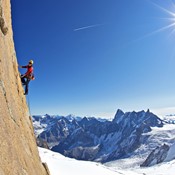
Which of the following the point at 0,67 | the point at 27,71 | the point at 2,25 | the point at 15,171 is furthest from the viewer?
the point at 27,71

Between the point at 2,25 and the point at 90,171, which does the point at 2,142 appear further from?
A: the point at 90,171

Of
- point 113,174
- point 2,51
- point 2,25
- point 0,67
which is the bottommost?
point 113,174

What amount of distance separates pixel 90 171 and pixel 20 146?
25.9m

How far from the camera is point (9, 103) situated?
38.4 ft

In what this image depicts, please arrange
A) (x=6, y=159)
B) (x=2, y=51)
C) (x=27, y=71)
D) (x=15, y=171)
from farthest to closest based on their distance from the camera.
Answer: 1. (x=27, y=71)
2. (x=2, y=51)
3. (x=15, y=171)
4. (x=6, y=159)

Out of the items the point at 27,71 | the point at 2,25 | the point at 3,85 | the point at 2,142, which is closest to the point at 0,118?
the point at 2,142

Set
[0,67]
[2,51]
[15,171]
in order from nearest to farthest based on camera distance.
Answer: [15,171], [0,67], [2,51]

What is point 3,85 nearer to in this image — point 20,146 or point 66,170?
point 20,146

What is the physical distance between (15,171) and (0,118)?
6.35 feet

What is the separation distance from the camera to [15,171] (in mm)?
10125

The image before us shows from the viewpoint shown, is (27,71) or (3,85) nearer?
(3,85)

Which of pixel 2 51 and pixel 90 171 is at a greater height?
pixel 2 51

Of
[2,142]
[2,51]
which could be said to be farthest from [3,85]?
[2,142]

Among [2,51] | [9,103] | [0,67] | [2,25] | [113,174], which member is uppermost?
[2,25]
